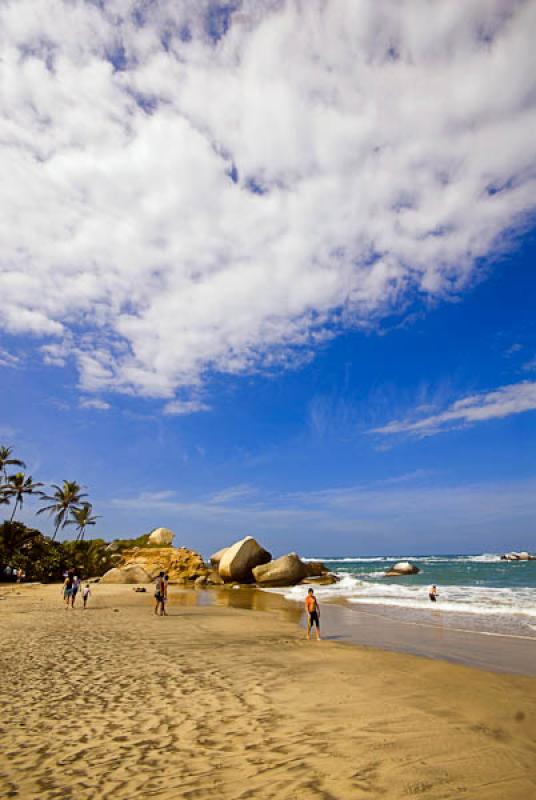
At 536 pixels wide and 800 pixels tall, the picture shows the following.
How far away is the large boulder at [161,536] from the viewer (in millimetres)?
53031

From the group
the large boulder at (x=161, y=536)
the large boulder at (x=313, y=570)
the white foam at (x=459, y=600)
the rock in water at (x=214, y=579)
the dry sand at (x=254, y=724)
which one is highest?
the large boulder at (x=161, y=536)

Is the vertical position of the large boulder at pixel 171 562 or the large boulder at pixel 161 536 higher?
the large boulder at pixel 161 536

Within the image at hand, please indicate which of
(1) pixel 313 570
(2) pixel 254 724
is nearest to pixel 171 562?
(1) pixel 313 570

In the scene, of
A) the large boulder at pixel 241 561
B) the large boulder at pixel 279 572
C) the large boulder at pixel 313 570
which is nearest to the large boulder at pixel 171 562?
the large boulder at pixel 241 561

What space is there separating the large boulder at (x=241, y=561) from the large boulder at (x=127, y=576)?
6.81m

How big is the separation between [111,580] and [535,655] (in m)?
35.7

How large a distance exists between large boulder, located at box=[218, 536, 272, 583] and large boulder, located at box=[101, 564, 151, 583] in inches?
268

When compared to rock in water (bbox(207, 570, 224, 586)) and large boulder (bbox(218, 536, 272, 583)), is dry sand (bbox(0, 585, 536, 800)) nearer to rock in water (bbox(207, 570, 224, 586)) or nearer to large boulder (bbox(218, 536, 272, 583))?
large boulder (bbox(218, 536, 272, 583))

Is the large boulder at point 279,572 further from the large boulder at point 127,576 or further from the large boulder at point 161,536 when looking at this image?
the large boulder at point 161,536

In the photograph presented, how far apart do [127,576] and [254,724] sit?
38.1 metres

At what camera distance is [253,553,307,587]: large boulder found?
40.3 metres

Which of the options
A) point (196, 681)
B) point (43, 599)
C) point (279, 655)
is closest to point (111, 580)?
point (43, 599)

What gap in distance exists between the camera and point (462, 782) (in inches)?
203

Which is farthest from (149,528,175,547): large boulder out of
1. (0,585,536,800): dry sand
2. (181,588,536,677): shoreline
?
(0,585,536,800): dry sand
